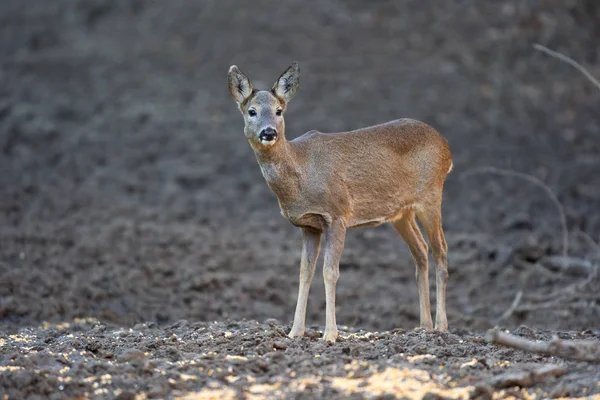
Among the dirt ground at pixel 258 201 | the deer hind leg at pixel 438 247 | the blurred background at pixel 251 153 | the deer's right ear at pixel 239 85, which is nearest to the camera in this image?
the dirt ground at pixel 258 201

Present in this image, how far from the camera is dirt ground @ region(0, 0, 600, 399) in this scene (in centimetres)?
670

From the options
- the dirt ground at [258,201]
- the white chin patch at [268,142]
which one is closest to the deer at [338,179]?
the white chin patch at [268,142]

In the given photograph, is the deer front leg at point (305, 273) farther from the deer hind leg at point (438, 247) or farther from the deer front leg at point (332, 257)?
the deer hind leg at point (438, 247)

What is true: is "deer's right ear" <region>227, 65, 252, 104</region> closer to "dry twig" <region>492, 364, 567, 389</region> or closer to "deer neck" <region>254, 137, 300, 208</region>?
"deer neck" <region>254, 137, 300, 208</region>

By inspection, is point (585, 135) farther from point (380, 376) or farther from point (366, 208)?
point (380, 376)

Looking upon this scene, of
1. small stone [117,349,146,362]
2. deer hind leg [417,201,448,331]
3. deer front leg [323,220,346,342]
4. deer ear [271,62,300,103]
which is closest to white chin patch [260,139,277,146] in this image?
deer ear [271,62,300,103]

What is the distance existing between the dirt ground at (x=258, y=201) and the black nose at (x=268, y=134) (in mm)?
A: 1502

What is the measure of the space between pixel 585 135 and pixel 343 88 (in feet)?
15.3

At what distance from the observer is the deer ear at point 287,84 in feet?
27.1

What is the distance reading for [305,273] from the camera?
817 centimetres

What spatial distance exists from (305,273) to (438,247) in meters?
1.49

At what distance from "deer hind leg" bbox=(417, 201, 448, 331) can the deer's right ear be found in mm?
1902

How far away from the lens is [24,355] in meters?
7.03

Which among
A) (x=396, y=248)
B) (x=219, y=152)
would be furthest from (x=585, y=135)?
(x=219, y=152)
